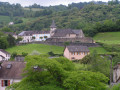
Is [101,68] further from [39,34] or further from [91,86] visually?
[39,34]

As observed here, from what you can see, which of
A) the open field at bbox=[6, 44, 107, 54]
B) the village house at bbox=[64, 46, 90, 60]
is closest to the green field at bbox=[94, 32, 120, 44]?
the open field at bbox=[6, 44, 107, 54]

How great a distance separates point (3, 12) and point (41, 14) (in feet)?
120

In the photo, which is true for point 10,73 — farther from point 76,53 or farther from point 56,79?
point 76,53

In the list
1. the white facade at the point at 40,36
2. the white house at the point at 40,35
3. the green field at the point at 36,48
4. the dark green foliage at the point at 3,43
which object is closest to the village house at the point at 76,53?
the green field at the point at 36,48

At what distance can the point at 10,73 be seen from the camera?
25125mm

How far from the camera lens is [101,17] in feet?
369

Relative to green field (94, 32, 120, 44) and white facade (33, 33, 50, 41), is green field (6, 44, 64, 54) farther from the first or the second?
green field (94, 32, 120, 44)

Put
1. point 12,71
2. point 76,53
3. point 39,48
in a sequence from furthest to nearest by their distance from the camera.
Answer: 1. point 39,48
2. point 76,53
3. point 12,71

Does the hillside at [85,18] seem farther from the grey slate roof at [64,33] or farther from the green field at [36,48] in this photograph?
the green field at [36,48]

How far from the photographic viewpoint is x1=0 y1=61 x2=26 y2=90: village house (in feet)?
80.6

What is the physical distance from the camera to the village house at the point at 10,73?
2456 centimetres

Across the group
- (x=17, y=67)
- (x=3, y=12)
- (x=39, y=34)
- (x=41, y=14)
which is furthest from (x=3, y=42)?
(x=3, y=12)

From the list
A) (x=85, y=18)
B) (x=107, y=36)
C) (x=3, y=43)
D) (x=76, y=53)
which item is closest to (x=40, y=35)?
(x=3, y=43)

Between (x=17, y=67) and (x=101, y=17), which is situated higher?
(x=101, y=17)
